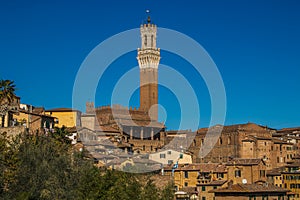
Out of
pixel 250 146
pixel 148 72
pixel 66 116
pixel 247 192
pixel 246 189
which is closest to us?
pixel 247 192

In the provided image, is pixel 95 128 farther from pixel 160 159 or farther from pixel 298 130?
pixel 298 130

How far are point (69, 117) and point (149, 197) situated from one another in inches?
1757

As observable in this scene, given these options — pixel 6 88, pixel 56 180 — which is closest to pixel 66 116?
pixel 6 88

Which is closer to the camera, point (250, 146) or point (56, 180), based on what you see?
point (56, 180)

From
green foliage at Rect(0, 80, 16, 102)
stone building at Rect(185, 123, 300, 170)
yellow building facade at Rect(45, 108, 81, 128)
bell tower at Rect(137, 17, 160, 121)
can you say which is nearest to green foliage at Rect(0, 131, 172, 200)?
green foliage at Rect(0, 80, 16, 102)

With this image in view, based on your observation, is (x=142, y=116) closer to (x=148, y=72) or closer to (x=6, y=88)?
(x=148, y=72)

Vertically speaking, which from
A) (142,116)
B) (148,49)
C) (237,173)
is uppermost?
(148,49)

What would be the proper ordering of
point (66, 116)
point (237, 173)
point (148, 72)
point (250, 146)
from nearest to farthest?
point (237, 173) → point (66, 116) → point (250, 146) → point (148, 72)

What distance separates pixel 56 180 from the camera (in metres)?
31.0

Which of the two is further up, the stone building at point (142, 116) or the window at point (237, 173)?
the stone building at point (142, 116)

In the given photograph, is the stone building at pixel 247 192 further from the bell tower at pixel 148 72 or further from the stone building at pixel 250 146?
the bell tower at pixel 148 72

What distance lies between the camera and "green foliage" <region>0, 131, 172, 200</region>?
1206 inches

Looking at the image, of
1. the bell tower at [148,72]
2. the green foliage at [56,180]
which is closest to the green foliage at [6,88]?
the green foliage at [56,180]

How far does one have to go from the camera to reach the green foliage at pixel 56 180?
101 feet
